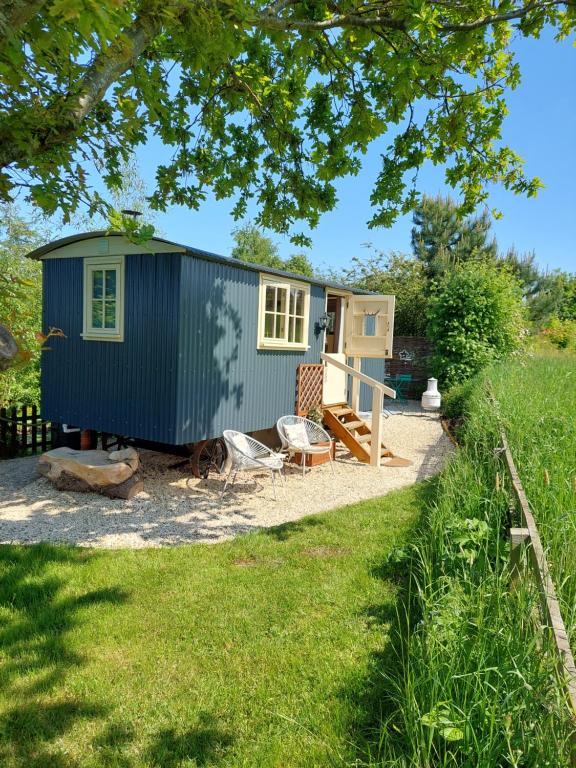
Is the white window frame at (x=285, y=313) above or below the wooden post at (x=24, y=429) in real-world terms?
above

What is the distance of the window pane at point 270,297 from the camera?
8156mm

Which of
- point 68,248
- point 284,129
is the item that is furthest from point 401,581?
point 68,248

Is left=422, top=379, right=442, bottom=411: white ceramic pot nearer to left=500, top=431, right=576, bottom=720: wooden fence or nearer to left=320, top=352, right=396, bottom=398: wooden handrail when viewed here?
left=320, top=352, right=396, bottom=398: wooden handrail

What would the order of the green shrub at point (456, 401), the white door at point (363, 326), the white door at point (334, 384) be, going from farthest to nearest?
1. the green shrub at point (456, 401)
2. the white door at point (334, 384)
3. the white door at point (363, 326)

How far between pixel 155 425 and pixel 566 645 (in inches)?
220

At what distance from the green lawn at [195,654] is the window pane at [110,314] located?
11.7 ft

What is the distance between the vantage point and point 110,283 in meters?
7.11

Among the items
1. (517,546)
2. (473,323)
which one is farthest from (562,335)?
(517,546)

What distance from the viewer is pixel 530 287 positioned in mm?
27625

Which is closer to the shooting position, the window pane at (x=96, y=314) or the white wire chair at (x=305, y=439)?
the window pane at (x=96, y=314)

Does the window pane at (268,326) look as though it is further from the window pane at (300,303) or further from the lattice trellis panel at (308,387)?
the lattice trellis panel at (308,387)

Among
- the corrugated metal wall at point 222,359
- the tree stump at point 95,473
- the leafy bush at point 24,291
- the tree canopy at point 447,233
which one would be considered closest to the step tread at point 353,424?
the corrugated metal wall at point 222,359

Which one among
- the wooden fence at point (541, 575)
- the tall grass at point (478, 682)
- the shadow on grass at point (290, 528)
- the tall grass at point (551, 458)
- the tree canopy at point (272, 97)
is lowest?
the shadow on grass at point (290, 528)

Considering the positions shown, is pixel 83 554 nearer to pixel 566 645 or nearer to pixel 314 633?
pixel 314 633
